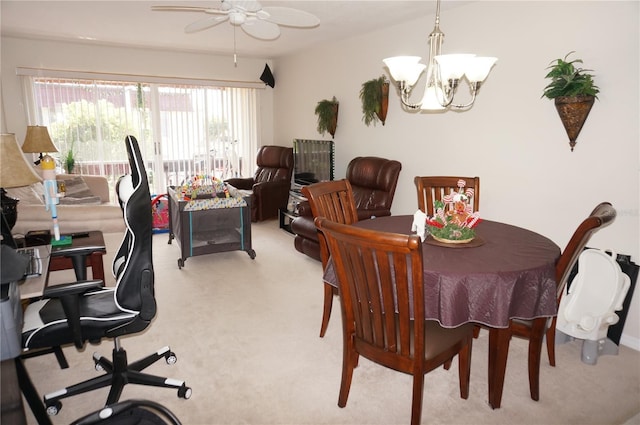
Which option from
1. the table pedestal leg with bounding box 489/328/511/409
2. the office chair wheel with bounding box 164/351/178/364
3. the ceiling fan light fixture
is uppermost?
the ceiling fan light fixture

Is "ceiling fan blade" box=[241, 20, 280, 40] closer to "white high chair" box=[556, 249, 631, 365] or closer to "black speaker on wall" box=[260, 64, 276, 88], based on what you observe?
"white high chair" box=[556, 249, 631, 365]

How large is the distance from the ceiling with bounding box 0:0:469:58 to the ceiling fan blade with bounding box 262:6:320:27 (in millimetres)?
777

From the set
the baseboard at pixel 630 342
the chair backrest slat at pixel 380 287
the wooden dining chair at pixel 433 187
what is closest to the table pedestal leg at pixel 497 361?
the chair backrest slat at pixel 380 287

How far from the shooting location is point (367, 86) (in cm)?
447

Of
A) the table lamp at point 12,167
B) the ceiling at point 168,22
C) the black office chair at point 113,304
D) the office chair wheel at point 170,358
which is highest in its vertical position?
the ceiling at point 168,22

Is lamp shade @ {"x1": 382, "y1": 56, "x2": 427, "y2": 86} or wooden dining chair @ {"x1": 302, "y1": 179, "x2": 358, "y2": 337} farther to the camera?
wooden dining chair @ {"x1": 302, "y1": 179, "x2": 358, "y2": 337}

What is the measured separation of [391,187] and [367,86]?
1.22m

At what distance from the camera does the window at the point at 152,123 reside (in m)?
5.68

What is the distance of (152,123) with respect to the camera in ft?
20.6

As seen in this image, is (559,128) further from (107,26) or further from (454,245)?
(107,26)

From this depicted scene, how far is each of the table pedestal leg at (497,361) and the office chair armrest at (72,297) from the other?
6.16 ft

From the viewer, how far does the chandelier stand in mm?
1945

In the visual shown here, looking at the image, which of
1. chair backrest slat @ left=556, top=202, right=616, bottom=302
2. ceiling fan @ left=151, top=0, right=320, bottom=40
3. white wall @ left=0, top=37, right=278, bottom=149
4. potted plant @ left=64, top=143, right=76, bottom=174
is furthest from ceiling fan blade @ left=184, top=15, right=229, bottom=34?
potted plant @ left=64, top=143, right=76, bottom=174

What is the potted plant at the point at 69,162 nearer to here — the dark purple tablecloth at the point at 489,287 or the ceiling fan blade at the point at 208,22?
the ceiling fan blade at the point at 208,22
